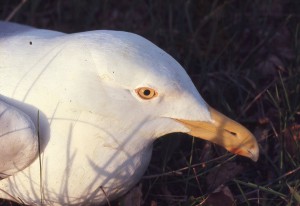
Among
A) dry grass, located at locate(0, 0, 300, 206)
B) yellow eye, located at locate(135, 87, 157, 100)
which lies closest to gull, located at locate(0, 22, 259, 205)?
yellow eye, located at locate(135, 87, 157, 100)

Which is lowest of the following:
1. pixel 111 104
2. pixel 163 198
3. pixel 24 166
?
pixel 163 198

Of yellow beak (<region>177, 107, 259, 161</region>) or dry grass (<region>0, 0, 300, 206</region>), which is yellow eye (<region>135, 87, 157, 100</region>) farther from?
dry grass (<region>0, 0, 300, 206</region>)

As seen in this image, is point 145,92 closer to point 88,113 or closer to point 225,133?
point 88,113

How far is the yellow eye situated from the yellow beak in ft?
0.51

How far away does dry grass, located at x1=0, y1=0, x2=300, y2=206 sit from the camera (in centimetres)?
285

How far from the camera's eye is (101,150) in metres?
2.40

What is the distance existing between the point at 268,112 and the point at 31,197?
1.43 metres

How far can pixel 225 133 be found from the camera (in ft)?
8.21

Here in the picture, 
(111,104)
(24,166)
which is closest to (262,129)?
(111,104)

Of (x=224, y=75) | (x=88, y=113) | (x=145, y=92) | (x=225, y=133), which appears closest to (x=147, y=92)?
(x=145, y=92)

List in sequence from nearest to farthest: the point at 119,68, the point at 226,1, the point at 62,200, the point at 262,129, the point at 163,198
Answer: the point at 119,68 → the point at 62,200 → the point at 163,198 → the point at 262,129 → the point at 226,1

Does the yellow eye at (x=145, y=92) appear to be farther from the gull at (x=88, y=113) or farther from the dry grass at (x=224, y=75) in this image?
the dry grass at (x=224, y=75)

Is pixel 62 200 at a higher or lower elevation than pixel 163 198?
higher

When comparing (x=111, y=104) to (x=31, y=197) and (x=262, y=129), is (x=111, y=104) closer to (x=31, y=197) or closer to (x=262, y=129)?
(x=31, y=197)
